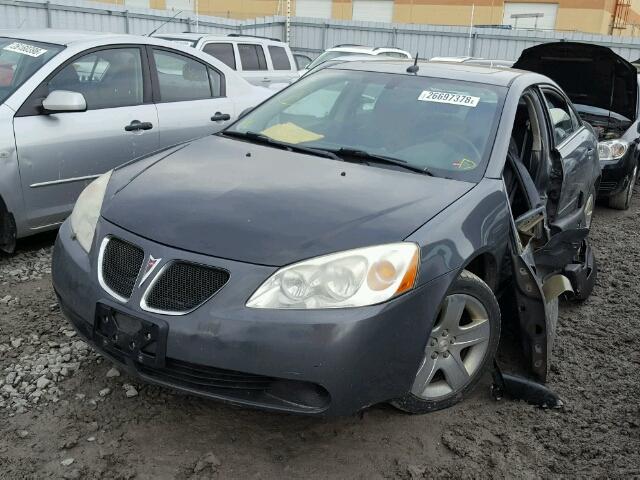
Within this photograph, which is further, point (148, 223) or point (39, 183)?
point (39, 183)

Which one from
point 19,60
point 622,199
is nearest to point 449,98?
point 19,60

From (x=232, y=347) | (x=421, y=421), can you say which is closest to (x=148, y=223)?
(x=232, y=347)

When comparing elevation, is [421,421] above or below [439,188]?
below

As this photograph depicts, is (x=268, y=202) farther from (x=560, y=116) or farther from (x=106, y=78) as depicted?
(x=560, y=116)

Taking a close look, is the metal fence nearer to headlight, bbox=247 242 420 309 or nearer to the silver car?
the silver car

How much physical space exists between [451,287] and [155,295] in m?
1.18

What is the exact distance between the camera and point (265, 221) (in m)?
2.58

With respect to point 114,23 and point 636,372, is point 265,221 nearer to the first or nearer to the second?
point 636,372

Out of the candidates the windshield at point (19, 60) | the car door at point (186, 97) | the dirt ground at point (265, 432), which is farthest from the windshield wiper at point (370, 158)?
the windshield at point (19, 60)

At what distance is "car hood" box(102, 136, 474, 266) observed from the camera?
2471mm

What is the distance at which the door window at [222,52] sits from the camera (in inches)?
393

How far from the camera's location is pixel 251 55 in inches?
427

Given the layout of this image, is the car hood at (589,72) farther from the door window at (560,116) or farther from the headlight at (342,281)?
the headlight at (342,281)

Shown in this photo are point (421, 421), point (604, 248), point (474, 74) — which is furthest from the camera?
point (604, 248)
